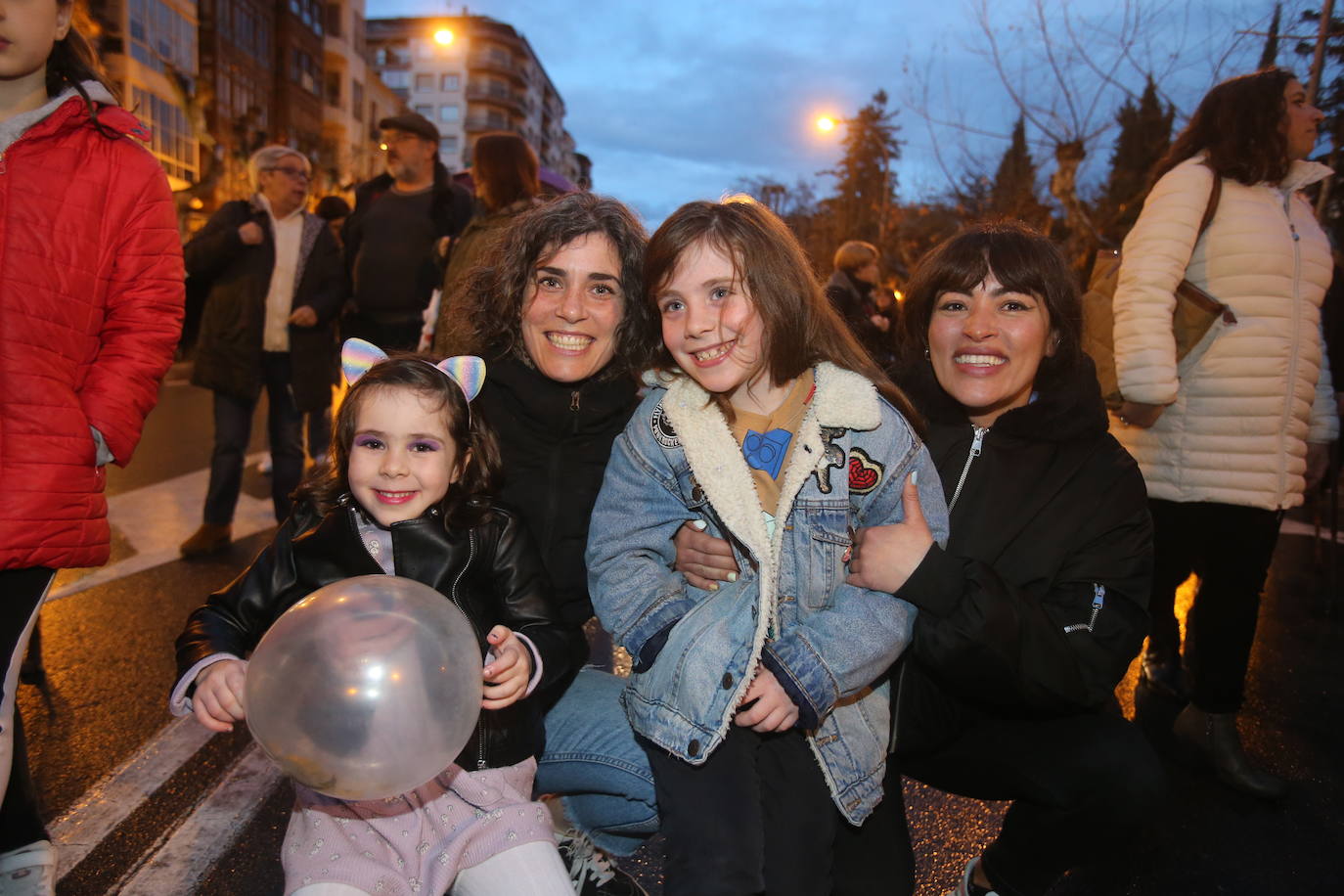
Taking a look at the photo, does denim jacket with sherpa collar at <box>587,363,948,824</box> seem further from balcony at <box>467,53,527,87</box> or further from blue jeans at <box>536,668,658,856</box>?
balcony at <box>467,53,527,87</box>

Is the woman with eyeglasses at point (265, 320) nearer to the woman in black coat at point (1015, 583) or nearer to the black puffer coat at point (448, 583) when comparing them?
the black puffer coat at point (448, 583)

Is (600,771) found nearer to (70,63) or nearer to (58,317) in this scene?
(58,317)

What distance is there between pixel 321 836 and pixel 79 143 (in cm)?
181

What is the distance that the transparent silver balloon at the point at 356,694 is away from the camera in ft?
5.27

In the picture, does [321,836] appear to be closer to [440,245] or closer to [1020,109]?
[440,245]

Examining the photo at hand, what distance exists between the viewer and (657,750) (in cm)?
220

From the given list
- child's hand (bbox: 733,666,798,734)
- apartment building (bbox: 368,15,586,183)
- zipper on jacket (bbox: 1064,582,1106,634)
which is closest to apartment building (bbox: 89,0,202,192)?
child's hand (bbox: 733,666,798,734)

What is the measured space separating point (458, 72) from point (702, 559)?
9555 cm

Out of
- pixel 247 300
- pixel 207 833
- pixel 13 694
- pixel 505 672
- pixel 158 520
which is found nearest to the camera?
pixel 505 672

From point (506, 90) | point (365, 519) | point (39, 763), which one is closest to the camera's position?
point (365, 519)

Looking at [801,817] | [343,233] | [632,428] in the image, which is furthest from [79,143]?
[343,233]

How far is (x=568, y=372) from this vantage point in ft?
8.57

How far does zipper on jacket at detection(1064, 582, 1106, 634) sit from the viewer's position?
7.47 ft

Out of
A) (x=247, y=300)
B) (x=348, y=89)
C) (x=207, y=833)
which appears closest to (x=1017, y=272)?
(x=207, y=833)
